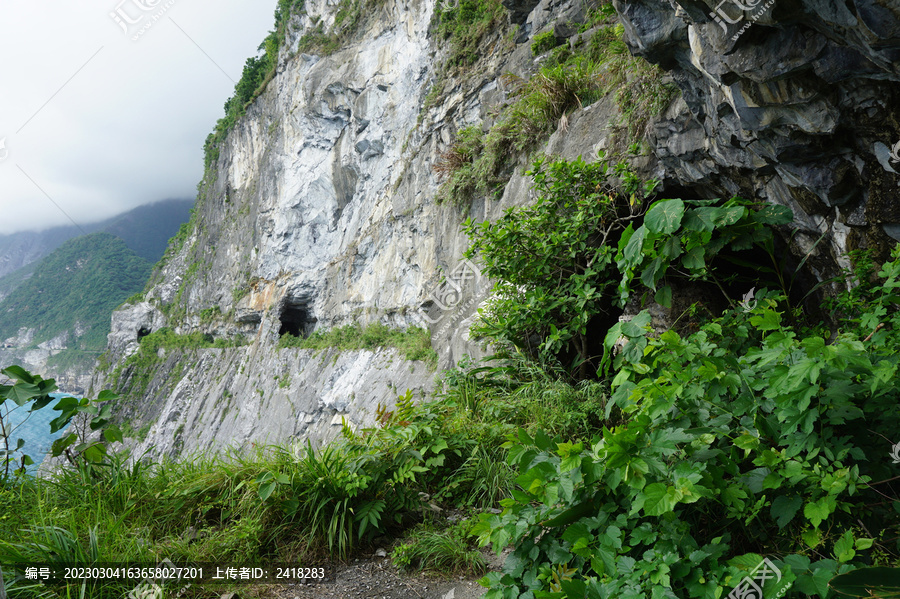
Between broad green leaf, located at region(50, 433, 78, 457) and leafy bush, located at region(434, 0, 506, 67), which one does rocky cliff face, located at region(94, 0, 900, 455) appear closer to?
leafy bush, located at region(434, 0, 506, 67)

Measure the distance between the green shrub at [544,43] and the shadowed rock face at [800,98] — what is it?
4548 mm

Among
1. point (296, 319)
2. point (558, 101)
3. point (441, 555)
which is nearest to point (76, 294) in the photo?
point (296, 319)

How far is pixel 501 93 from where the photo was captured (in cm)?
866

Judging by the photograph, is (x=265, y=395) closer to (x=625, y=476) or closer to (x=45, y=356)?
(x=625, y=476)

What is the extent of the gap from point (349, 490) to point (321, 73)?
62.3ft

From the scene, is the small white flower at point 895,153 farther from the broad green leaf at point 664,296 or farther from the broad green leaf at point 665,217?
the broad green leaf at point 664,296

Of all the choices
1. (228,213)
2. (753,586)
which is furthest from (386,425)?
(228,213)

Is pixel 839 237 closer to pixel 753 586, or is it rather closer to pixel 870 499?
pixel 870 499

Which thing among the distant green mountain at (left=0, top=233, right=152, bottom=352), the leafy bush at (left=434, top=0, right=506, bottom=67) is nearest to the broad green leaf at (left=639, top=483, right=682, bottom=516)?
the leafy bush at (left=434, top=0, right=506, bottom=67)

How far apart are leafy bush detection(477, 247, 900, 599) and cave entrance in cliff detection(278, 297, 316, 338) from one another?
690 inches

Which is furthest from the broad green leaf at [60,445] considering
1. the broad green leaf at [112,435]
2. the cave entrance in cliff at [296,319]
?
the cave entrance in cliff at [296,319]

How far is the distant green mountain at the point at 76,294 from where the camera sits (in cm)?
4972

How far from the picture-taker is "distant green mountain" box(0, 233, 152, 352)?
1957 inches

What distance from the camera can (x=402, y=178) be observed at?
1205 cm
